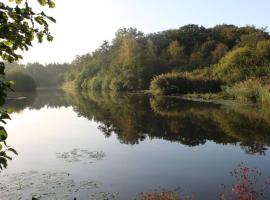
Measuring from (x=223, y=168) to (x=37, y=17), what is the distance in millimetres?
11650

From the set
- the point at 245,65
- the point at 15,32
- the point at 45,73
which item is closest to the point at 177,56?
the point at 245,65

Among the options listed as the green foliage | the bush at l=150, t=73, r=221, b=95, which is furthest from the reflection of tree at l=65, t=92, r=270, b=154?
the green foliage

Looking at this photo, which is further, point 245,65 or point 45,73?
point 45,73

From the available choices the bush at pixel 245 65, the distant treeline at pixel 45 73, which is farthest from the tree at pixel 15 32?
the distant treeline at pixel 45 73

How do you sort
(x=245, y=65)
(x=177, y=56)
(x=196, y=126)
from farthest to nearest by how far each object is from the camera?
1. (x=177, y=56)
2. (x=245, y=65)
3. (x=196, y=126)

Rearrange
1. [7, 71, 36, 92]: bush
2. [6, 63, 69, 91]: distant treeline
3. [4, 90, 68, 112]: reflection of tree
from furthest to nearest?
[6, 63, 69, 91]: distant treeline, [7, 71, 36, 92]: bush, [4, 90, 68, 112]: reflection of tree

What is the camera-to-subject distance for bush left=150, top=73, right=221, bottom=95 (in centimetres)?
5006

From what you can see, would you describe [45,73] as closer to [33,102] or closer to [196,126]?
[33,102]

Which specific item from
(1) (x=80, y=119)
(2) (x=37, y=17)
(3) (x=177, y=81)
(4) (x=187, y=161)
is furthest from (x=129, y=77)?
(2) (x=37, y=17)

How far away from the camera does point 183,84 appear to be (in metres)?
51.3

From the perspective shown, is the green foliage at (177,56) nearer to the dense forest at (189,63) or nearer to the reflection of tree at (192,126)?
the dense forest at (189,63)

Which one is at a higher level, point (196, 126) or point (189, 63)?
point (189, 63)

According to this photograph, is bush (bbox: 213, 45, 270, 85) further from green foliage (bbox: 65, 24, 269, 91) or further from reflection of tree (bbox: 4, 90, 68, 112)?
reflection of tree (bbox: 4, 90, 68, 112)

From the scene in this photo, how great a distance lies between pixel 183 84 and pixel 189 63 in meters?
20.0
